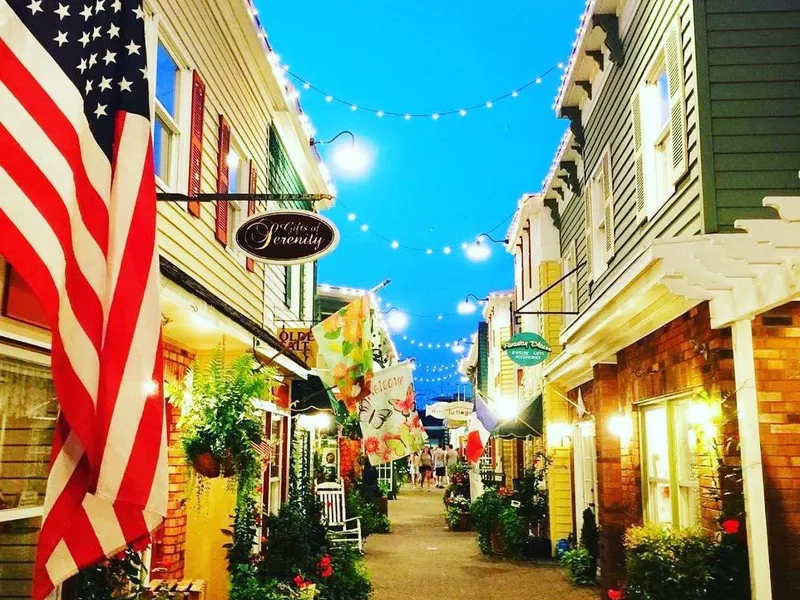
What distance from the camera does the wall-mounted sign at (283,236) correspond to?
280 inches

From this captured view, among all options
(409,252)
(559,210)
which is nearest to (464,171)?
(409,252)

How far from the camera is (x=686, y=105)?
291 inches

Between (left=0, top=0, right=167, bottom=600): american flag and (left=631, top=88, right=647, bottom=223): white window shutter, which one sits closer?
(left=0, top=0, right=167, bottom=600): american flag

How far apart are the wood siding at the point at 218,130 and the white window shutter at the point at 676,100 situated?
4.59 m

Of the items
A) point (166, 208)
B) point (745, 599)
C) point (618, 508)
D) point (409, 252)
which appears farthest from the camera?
point (409, 252)

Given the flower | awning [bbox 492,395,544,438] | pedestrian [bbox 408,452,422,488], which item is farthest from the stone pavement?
pedestrian [bbox 408,452,422,488]

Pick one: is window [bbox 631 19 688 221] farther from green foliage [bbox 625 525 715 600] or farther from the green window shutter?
the green window shutter

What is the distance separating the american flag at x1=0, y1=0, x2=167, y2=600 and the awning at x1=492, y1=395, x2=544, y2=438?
13265 mm

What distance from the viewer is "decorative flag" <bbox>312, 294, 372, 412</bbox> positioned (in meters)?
10.5

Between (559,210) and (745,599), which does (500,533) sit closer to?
(559,210)

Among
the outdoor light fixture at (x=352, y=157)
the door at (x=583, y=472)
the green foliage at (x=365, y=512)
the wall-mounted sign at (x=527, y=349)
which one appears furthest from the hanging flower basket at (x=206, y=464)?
the green foliage at (x=365, y=512)

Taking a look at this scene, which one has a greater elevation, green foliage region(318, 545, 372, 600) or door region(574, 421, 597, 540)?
door region(574, 421, 597, 540)

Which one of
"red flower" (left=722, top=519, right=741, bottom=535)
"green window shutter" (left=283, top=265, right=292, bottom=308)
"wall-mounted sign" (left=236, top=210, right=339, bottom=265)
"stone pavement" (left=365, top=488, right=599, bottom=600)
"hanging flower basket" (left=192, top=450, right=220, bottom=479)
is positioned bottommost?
"stone pavement" (left=365, top=488, right=599, bottom=600)

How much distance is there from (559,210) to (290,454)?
6.85 meters
